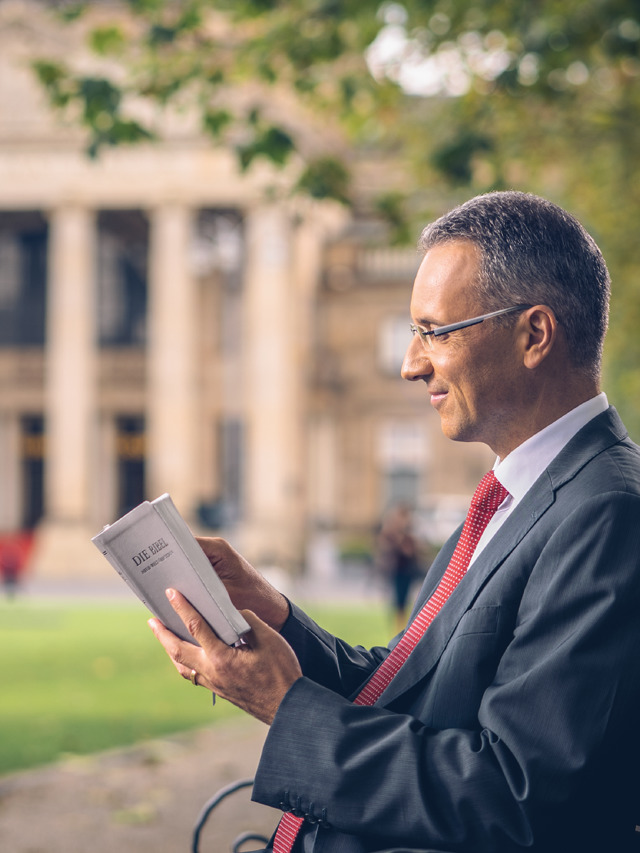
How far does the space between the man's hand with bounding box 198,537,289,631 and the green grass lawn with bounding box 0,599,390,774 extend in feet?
18.9

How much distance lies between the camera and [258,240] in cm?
3634

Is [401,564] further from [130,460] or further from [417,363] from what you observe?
[130,460]

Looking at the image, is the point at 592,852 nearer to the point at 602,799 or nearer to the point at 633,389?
the point at 602,799

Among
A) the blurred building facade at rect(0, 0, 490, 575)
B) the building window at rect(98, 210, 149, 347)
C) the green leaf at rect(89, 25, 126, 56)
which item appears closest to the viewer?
the green leaf at rect(89, 25, 126, 56)

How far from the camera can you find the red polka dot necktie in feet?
8.25

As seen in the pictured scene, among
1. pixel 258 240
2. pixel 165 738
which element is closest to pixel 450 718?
pixel 165 738

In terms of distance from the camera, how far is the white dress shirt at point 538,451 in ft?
7.85

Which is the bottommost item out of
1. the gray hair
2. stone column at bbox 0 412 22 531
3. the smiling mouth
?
stone column at bbox 0 412 22 531

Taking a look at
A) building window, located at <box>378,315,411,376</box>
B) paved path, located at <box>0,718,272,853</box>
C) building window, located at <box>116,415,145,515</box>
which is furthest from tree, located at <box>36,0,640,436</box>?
building window, located at <box>116,415,145,515</box>

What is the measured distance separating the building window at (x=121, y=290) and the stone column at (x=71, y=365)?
7.09 m

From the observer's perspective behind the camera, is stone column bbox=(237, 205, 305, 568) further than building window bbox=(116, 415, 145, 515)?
No

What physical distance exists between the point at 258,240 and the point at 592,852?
34.8 meters

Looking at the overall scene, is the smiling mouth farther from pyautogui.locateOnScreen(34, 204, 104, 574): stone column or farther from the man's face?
pyautogui.locateOnScreen(34, 204, 104, 574): stone column

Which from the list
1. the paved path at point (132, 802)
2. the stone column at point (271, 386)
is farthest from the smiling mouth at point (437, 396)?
the stone column at point (271, 386)
